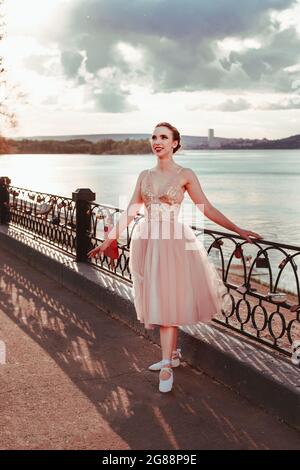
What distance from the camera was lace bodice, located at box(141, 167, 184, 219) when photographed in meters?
5.08

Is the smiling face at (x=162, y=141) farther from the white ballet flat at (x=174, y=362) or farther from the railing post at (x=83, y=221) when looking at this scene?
the railing post at (x=83, y=221)

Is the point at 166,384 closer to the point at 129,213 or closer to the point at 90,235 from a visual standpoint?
the point at 129,213

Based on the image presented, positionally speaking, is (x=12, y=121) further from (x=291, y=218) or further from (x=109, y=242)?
(x=291, y=218)

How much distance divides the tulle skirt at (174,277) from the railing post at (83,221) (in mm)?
4031

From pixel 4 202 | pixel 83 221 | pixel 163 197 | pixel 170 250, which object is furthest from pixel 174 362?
pixel 4 202

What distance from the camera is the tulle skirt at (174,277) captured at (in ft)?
16.8

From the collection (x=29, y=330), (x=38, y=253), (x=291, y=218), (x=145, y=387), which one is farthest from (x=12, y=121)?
(x=291, y=218)

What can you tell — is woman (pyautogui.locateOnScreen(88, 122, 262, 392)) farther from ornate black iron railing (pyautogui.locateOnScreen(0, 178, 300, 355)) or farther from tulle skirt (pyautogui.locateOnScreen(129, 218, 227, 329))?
ornate black iron railing (pyautogui.locateOnScreen(0, 178, 300, 355))

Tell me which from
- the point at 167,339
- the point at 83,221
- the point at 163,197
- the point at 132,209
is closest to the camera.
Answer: the point at 163,197

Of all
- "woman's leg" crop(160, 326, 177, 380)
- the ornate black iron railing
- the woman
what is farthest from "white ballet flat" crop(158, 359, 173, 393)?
the ornate black iron railing

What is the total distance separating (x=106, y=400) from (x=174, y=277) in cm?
114

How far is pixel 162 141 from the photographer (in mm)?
5055

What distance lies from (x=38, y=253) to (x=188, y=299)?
5.74 metres

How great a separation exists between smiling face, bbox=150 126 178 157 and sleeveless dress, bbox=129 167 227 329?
0.20 m
